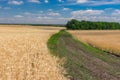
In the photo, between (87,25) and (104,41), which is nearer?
(104,41)

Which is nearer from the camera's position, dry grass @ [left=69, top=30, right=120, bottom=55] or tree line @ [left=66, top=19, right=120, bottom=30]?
dry grass @ [left=69, top=30, right=120, bottom=55]

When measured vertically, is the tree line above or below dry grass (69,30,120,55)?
below

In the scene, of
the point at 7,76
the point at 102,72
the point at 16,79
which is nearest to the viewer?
the point at 7,76

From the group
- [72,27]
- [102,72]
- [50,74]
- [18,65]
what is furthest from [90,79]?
[72,27]

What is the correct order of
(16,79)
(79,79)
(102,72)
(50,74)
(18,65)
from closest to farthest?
(16,79) < (18,65) < (50,74) < (79,79) < (102,72)

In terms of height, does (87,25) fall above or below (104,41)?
below

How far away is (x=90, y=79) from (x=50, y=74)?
355cm

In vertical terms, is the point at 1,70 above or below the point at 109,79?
above

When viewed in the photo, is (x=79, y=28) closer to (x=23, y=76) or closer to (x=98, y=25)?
(x=98, y=25)

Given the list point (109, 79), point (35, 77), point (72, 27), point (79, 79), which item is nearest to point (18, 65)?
point (35, 77)

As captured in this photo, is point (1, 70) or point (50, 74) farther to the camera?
point (50, 74)

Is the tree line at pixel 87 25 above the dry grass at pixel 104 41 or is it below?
below

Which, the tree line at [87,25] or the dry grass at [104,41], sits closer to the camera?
the dry grass at [104,41]

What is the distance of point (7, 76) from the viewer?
7.08 meters
